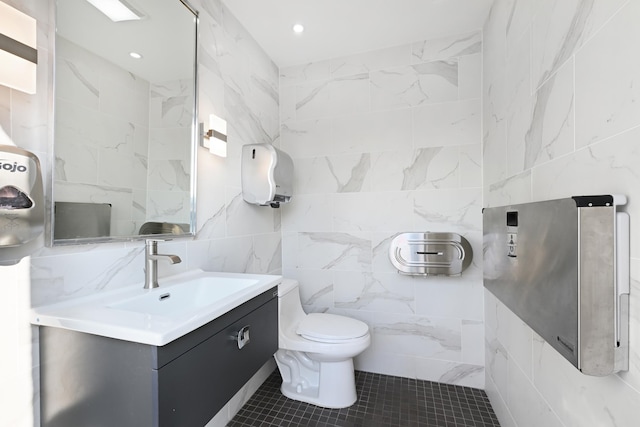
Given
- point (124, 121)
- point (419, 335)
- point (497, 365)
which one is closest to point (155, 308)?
point (124, 121)

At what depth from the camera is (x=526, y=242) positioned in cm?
108

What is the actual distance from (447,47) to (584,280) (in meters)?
1.91

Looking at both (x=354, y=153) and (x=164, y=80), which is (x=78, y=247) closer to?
(x=164, y=80)

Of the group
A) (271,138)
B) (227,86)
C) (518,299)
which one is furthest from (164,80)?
(518,299)

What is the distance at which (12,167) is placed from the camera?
2.49ft

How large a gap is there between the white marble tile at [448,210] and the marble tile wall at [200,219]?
111cm

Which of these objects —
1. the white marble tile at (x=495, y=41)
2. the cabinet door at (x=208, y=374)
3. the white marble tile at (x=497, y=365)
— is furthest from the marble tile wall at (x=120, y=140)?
the white marble tile at (x=497, y=365)

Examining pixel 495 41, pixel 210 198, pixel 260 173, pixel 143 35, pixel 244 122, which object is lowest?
pixel 210 198

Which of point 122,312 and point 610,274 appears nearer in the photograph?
point 610,274

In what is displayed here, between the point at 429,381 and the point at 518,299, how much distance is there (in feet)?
4.15

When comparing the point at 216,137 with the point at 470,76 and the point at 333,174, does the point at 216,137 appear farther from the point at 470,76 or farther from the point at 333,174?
the point at 470,76

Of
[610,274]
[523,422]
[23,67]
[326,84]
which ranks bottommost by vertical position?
[523,422]

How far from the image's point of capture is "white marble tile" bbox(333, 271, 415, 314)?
214 cm

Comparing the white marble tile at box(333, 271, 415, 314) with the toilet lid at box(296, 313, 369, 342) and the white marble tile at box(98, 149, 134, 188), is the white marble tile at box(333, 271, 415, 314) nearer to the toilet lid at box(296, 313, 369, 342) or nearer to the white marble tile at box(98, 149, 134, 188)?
the toilet lid at box(296, 313, 369, 342)
